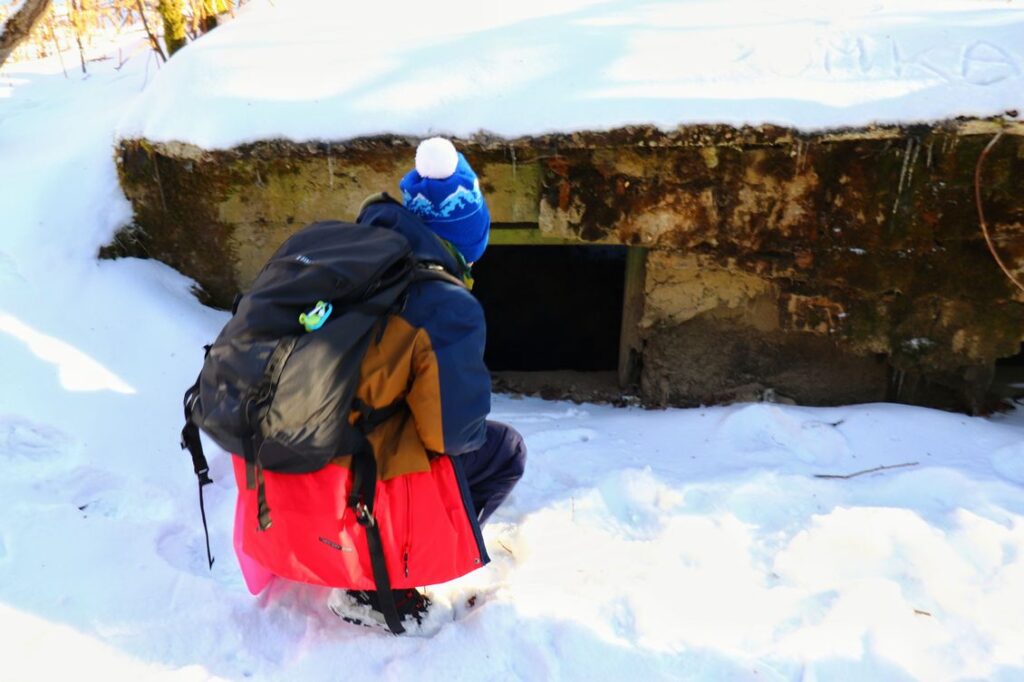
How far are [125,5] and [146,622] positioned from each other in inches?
204

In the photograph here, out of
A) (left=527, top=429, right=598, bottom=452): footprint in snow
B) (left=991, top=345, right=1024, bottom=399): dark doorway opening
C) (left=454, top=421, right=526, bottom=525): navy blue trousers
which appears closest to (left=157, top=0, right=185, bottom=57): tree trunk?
(left=527, top=429, right=598, bottom=452): footprint in snow

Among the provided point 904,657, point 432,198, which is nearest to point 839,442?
point 904,657

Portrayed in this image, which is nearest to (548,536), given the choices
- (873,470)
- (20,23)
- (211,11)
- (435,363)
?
(435,363)

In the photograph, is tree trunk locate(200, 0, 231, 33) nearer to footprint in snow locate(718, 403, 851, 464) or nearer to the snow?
the snow

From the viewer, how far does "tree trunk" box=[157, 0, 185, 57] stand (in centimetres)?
455

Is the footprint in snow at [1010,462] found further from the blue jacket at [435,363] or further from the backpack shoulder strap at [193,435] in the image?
the backpack shoulder strap at [193,435]

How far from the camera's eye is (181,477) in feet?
8.44

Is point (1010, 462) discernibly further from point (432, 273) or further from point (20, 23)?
point (20, 23)

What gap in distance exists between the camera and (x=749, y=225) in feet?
11.3

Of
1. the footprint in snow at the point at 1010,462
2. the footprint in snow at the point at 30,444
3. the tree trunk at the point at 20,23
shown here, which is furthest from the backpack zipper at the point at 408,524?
the tree trunk at the point at 20,23

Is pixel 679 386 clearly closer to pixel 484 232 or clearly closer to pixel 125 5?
pixel 484 232

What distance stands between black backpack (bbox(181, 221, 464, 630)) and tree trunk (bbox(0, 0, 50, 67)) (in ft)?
7.59

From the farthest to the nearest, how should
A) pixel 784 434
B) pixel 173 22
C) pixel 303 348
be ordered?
pixel 173 22
pixel 784 434
pixel 303 348

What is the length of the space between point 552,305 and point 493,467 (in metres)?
4.08
